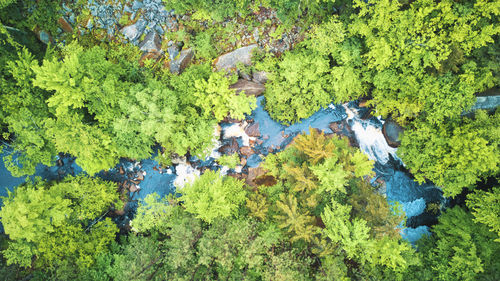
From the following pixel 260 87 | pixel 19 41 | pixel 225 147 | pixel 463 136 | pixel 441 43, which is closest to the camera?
pixel 441 43

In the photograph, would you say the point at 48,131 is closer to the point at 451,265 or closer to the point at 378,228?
the point at 378,228

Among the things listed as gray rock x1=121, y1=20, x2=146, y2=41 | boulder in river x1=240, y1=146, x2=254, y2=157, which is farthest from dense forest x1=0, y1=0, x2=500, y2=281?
boulder in river x1=240, y1=146, x2=254, y2=157

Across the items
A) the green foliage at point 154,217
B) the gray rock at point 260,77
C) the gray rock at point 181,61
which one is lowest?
the green foliage at point 154,217

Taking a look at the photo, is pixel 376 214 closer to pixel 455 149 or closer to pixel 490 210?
pixel 455 149

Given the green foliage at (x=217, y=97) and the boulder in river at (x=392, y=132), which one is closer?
the green foliage at (x=217, y=97)

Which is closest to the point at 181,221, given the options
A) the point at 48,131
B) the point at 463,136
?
the point at 48,131

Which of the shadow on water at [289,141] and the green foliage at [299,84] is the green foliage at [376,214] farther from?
the green foliage at [299,84]

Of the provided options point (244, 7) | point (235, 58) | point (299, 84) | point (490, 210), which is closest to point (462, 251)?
point (490, 210)

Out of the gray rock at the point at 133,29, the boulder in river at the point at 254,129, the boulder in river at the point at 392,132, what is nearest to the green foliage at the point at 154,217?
the boulder in river at the point at 254,129
